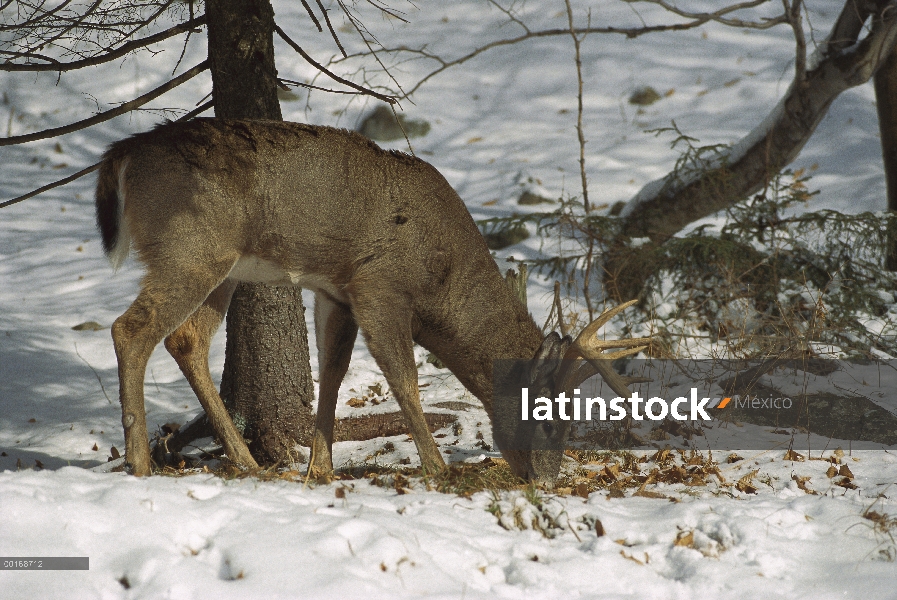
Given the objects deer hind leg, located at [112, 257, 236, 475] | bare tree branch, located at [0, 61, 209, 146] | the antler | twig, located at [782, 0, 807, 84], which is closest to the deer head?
the antler

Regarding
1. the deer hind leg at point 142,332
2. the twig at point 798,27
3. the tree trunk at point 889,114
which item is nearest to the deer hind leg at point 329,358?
the deer hind leg at point 142,332

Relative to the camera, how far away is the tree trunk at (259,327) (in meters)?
5.52

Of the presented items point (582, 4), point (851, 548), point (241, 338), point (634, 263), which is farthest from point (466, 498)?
point (582, 4)

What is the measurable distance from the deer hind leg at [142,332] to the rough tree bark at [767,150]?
15.3ft

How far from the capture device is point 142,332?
14.6 feet

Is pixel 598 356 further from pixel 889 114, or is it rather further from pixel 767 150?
pixel 889 114

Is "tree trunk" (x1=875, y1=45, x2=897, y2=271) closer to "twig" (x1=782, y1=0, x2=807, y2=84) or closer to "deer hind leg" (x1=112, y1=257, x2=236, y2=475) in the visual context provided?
"twig" (x1=782, y1=0, x2=807, y2=84)

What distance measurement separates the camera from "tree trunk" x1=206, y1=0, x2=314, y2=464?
552 centimetres

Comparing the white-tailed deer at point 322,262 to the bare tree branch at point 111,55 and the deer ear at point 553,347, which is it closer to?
the deer ear at point 553,347

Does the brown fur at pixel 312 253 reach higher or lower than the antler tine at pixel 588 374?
higher

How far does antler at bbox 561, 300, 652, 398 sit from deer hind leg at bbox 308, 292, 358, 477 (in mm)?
1436

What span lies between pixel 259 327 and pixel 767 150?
5.71 metres

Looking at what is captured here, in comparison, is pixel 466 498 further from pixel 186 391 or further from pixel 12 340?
pixel 12 340

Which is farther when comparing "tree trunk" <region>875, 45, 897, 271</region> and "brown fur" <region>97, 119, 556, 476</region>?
"tree trunk" <region>875, 45, 897, 271</region>
